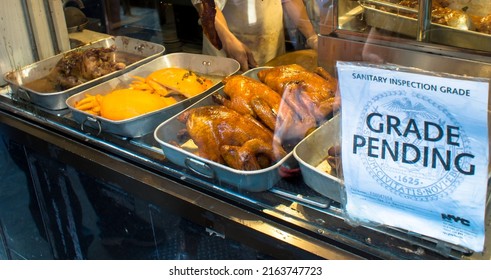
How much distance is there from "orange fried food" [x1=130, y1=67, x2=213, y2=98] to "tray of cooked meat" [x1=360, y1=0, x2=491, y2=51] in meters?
0.64

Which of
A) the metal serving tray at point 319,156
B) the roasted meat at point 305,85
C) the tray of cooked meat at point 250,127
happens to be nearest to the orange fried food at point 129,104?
the tray of cooked meat at point 250,127

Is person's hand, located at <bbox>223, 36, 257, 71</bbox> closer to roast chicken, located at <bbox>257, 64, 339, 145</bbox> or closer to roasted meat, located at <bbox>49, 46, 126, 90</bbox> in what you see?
roast chicken, located at <bbox>257, 64, 339, 145</bbox>

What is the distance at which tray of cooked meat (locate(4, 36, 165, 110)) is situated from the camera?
1.87 metres

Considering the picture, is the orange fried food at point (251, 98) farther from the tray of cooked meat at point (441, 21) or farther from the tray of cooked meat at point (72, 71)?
the tray of cooked meat at point (72, 71)

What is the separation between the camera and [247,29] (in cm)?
209

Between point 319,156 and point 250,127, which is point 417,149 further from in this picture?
point 250,127

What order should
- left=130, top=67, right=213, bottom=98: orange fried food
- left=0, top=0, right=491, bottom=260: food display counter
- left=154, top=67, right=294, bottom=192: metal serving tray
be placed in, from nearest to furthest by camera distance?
left=0, top=0, right=491, bottom=260: food display counter < left=154, top=67, right=294, bottom=192: metal serving tray < left=130, top=67, right=213, bottom=98: orange fried food

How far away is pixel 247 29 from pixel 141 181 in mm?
888

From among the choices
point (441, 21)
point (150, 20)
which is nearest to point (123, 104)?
point (150, 20)

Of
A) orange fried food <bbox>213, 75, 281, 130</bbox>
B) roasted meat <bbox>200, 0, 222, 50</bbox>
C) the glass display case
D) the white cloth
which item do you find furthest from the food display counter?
roasted meat <bbox>200, 0, 222, 50</bbox>

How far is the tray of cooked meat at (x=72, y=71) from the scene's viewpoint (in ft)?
6.12

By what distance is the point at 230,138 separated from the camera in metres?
1.40

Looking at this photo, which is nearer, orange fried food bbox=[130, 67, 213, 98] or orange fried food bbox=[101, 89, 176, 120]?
orange fried food bbox=[101, 89, 176, 120]
